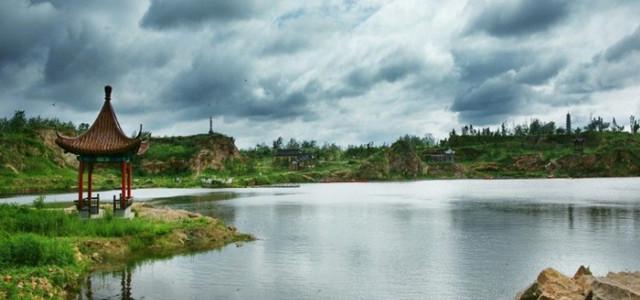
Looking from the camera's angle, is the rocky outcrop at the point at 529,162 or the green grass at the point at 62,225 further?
the rocky outcrop at the point at 529,162

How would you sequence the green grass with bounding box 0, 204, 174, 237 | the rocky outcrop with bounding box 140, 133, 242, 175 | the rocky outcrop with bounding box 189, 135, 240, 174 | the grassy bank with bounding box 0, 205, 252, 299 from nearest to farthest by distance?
the grassy bank with bounding box 0, 205, 252, 299 → the green grass with bounding box 0, 204, 174, 237 → the rocky outcrop with bounding box 140, 133, 242, 175 → the rocky outcrop with bounding box 189, 135, 240, 174

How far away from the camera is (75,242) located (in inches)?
1009

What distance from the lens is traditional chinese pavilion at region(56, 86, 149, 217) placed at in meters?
31.8

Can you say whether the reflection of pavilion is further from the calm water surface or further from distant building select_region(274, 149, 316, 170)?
distant building select_region(274, 149, 316, 170)

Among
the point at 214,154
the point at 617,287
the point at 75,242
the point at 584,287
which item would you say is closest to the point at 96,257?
the point at 75,242

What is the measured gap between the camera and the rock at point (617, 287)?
43.8ft

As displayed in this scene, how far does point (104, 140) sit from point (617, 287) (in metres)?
28.7

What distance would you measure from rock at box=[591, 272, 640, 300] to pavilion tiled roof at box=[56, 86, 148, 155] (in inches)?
987

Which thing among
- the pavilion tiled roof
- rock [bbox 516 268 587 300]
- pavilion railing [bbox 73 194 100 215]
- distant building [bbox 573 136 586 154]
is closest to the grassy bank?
pavilion railing [bbox 73 194 100 215]

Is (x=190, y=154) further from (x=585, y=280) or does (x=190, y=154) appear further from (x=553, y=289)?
(x=553, y=289)

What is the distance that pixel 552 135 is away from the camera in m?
188

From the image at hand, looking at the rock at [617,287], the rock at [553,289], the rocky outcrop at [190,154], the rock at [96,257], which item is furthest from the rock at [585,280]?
the rocky outcrop at [190,154]

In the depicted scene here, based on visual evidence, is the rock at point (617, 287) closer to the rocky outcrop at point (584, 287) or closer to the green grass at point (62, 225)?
the rocky outcrop at point (584, 287)

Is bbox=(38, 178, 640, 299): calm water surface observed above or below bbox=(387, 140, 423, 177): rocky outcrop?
below
